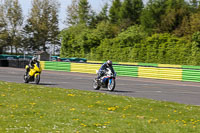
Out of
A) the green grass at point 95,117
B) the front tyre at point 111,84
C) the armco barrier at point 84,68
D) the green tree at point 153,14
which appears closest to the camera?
the green grass at point 95,117

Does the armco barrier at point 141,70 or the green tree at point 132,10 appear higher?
the green tree at point 132,10

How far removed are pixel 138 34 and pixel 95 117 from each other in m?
54.6

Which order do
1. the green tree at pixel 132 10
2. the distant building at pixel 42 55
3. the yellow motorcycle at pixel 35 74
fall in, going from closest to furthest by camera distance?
the yellow motorcycle at pixel 35 74 < the distant building at pixel 42 55 < the green tree at pixel 132 10

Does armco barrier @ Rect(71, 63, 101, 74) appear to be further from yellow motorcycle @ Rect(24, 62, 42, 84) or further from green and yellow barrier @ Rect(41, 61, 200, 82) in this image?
yellow motorcycle @ Rect(24, 62, 42, 84)

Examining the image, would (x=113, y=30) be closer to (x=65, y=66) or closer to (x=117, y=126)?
(x=65, y=66)

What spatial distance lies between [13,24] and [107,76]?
7874 centimetres

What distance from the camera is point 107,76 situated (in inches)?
770

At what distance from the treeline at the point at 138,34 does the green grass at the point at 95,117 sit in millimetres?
36748

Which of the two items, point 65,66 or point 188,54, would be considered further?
point 188,54

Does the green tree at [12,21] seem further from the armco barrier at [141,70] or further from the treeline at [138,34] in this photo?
the armco barrier at [141,70]

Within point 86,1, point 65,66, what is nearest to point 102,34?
point 86,1

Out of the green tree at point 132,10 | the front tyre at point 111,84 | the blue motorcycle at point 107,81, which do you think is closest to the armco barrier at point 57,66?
the blue motorcycle at point 107,81

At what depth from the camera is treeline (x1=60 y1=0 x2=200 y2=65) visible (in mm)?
52250

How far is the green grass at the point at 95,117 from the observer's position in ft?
26.8
